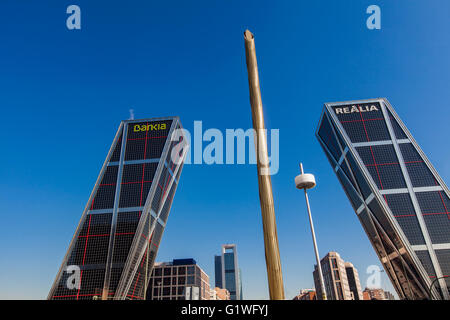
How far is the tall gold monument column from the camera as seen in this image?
14.6 ft

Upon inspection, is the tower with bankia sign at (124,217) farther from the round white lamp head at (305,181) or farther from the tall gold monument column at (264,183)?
the tall gold monument column at (264,183)

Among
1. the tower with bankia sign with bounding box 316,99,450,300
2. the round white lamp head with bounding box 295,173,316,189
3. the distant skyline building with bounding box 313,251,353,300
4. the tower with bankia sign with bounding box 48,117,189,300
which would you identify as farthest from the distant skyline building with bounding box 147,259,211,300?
the round white lamp head with bounding box 295,173,316,189

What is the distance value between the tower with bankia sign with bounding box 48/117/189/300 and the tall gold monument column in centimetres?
4957

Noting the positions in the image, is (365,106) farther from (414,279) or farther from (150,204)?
(150,204)

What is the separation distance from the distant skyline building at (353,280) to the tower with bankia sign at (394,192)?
198 ft

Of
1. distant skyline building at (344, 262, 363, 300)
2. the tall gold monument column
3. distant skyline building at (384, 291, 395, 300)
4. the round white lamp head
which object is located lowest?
the tall gold monument column

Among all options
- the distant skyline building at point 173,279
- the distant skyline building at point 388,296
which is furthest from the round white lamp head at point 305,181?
the distant skyline building at point 388,296

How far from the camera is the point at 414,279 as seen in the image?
49.1m

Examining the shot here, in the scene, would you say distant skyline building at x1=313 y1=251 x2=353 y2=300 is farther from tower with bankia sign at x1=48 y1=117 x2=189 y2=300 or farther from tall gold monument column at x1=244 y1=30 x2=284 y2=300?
tall gold monument column at x1=244 y1=30 x2=284 y2=300

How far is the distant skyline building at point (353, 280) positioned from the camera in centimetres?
10664

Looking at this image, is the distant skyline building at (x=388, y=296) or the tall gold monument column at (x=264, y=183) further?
the distant skyline building at (x=388, y=296)

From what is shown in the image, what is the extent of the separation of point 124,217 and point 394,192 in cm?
5579
